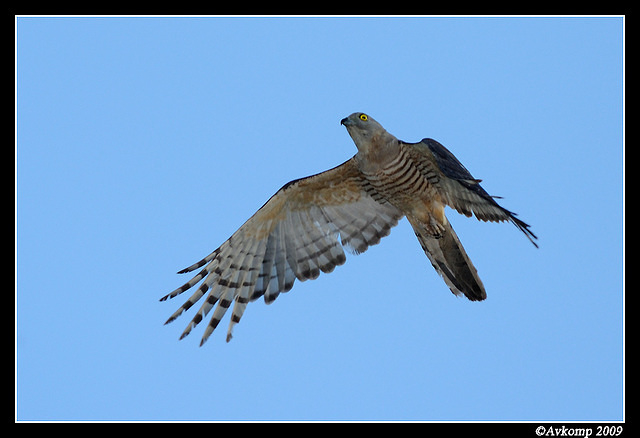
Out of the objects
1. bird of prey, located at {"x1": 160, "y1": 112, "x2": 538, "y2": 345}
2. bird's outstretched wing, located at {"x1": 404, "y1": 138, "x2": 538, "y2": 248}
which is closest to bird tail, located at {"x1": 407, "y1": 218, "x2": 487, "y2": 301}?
bird of prey, located at {"x1": 160, "y1": 112, "x2": 538, "y2": 345}

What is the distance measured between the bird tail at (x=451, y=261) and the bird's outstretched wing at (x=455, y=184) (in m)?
0.36

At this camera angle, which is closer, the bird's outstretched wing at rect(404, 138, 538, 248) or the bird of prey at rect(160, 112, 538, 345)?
the bird's outstretched wing at rect(404, 138, 538, 248)

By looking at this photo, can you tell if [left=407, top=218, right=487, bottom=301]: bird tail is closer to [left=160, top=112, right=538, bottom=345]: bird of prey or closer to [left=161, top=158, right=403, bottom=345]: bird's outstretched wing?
[left=160, top=112, right=538, bottom=345]: bird of prey

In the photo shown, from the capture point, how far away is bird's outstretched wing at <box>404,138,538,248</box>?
9750 millimetres

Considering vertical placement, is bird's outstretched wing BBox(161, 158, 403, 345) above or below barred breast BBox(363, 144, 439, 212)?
below

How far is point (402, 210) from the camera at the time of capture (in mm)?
10797

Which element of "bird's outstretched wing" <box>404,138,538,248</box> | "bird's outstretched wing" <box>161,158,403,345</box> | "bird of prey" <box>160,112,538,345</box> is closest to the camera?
"bird's outstretched wing" <box>404,138,538,248</box>

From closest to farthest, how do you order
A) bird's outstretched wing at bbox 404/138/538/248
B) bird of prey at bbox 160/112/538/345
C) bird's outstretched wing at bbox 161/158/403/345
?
bird's outstretched wing at bbox 404/138/538/248
bird of prey at bbox 160/112/538/345
bird's outstretched wing at bbox 161/158/403/345

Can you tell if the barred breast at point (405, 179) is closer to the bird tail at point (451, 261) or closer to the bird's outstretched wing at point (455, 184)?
the bird's outstretched wing at point (455, 184)

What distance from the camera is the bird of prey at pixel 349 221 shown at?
10188 mm

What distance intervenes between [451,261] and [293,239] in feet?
6.38

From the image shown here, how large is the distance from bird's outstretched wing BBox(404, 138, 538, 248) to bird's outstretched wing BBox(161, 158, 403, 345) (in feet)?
2.69
